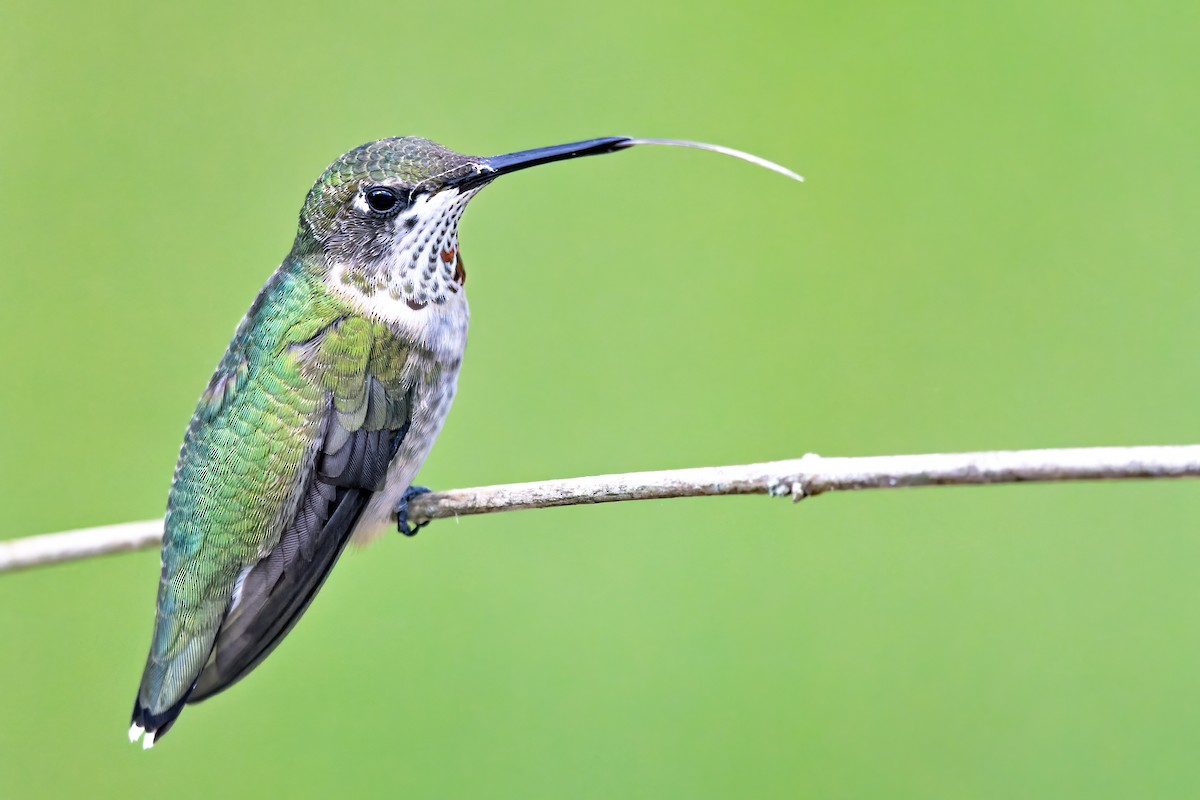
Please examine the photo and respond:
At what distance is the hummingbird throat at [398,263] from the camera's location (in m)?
2.60

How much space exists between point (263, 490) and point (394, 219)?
2.03 ft

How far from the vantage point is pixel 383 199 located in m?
2.57

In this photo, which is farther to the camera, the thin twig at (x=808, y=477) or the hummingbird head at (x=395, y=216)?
the hummingbird head at (x=395, y=216)

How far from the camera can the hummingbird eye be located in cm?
255

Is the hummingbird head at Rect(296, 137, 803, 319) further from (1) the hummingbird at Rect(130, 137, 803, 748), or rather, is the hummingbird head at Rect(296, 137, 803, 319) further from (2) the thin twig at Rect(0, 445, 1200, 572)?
(2) the thin twig at Rect(0, 445, 1200, 572)

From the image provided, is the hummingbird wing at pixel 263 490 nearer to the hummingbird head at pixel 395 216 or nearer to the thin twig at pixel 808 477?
the hummingbird head at pixel 395 216

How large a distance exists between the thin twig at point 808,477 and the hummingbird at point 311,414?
9.4 inches

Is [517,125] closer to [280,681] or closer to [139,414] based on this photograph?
[139,414]

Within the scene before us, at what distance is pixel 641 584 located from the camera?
387 centimetres

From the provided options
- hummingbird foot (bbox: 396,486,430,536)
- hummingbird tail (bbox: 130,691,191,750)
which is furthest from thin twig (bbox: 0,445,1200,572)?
hummingbird tail (bbox: 130,691,191,750)

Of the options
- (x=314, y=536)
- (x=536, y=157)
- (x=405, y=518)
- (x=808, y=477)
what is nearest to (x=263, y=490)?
(x=314, y=536)

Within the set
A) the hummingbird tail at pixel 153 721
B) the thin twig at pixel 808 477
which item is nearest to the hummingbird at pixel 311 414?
the hummingbird tail at pixel 153 721

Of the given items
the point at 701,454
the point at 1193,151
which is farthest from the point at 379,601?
the point at 1193,151

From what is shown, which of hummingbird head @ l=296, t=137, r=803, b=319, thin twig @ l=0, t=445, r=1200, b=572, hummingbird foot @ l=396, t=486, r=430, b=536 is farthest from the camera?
hummingbird foot @ l=396, t=486, r=430, b=536
